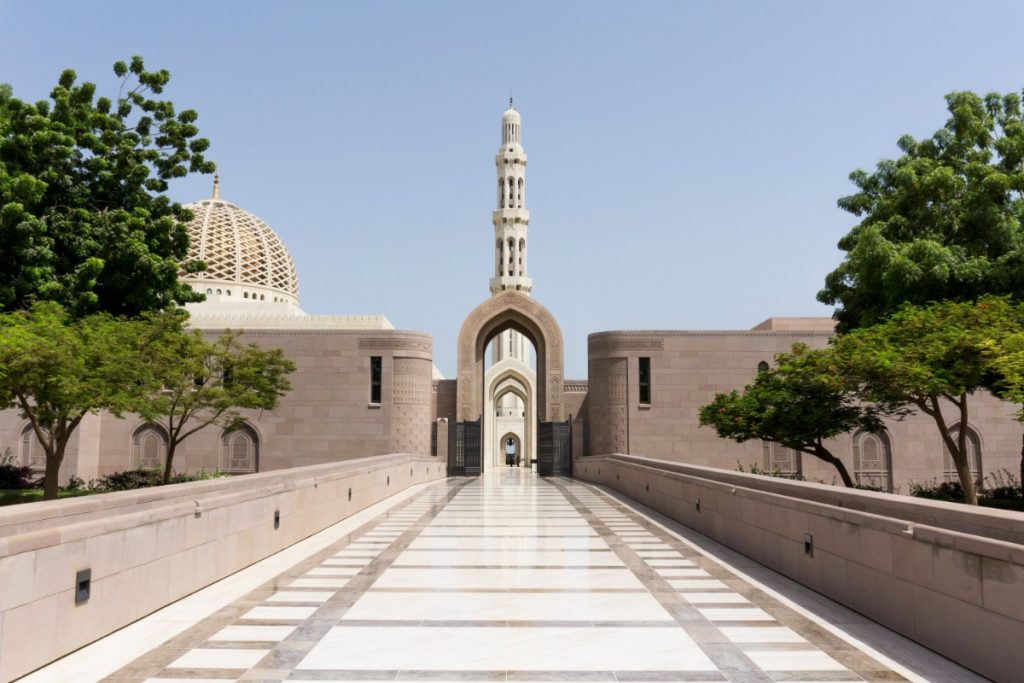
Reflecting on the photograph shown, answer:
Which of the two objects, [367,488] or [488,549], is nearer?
[488,549]

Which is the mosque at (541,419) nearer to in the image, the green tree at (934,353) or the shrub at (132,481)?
the shrub at (132,481)

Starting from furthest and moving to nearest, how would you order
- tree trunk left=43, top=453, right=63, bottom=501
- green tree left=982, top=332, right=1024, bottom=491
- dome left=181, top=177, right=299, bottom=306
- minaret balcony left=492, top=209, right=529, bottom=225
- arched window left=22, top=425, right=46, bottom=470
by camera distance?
1. minaret balcony left=492, top=209, right=529, bottom=225
2. dome left=181, top=177, right=299, bottom=306
3. arched window left=22, top=425, right=46, bottom=470
4. tree trunk left=43, top=453, right=63, bottom=501
5. green tree left=982, top=332, right=1024, bottom=491

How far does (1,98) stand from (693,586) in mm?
18085

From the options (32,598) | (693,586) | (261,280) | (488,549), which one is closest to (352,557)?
(488,549)

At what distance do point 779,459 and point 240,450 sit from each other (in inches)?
785

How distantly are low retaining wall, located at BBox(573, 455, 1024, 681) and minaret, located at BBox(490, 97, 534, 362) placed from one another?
46.0 m

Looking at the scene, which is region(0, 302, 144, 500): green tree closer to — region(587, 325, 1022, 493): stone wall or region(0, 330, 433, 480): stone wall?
region(0, 330, 433, 480): stone wall

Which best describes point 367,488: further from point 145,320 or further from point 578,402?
point 578,402

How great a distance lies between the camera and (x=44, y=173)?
16.9 meters

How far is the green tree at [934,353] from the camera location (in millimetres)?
15023

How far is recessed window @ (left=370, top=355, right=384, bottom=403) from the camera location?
3166cm

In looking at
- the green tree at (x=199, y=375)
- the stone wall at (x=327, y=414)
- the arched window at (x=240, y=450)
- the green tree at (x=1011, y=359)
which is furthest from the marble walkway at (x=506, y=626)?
the arched window at (x=240, y=450)

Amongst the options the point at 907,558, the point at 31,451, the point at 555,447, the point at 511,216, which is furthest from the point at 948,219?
the point at 511,216

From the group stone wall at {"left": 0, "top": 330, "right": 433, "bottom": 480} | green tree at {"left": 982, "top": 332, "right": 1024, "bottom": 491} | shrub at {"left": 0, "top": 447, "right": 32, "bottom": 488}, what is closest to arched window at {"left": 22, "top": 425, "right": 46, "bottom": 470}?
stone wall at {"left": 0, "top": 330, "right": 433, "bottom": 480}
